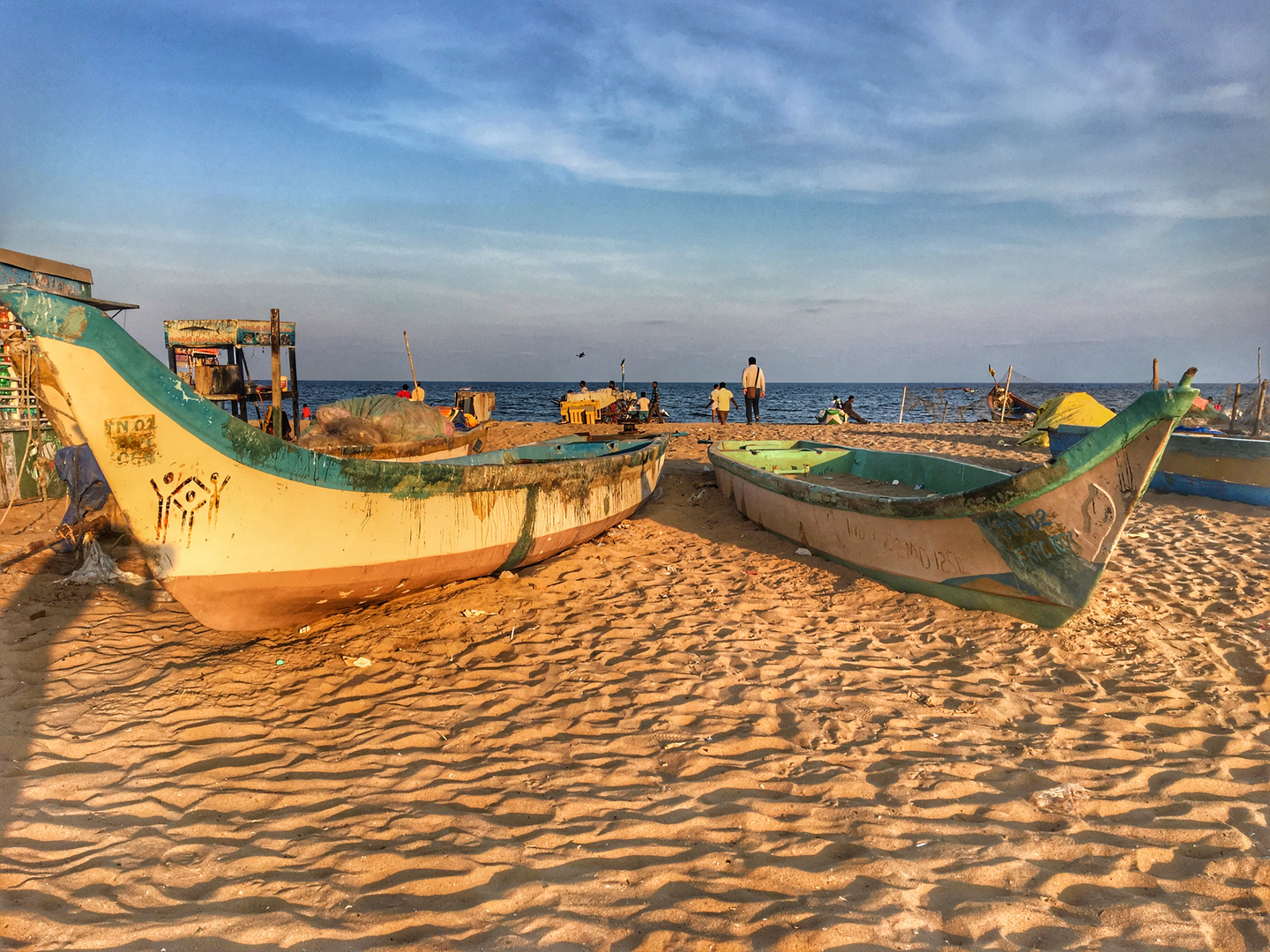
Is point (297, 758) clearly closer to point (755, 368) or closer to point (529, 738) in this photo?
point (529, 738)

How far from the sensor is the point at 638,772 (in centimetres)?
312

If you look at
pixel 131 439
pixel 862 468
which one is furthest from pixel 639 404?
pixel 131 439

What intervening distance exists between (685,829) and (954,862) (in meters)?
1.03

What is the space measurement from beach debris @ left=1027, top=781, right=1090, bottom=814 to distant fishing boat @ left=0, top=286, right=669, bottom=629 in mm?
4041

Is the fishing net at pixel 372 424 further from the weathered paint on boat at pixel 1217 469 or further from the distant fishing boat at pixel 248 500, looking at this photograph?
the weathered paint on boat at pixel 1217 469

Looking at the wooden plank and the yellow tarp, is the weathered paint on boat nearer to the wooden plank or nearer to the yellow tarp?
the yellow tarp

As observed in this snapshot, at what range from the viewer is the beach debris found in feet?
9.16

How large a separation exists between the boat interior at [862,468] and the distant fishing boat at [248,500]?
3.79 metres

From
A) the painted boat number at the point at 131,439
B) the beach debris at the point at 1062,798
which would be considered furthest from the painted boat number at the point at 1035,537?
the painted boat number at the point at 131,439

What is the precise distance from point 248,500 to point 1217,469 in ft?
38.6

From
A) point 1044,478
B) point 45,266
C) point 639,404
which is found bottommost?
point 1044,478

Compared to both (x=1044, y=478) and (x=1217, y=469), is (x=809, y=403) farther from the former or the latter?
(x=1044, y=478)

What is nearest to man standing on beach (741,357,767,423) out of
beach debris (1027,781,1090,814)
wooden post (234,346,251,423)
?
wooden post (234,346,251,423)

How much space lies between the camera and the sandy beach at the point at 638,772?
7.29ft
